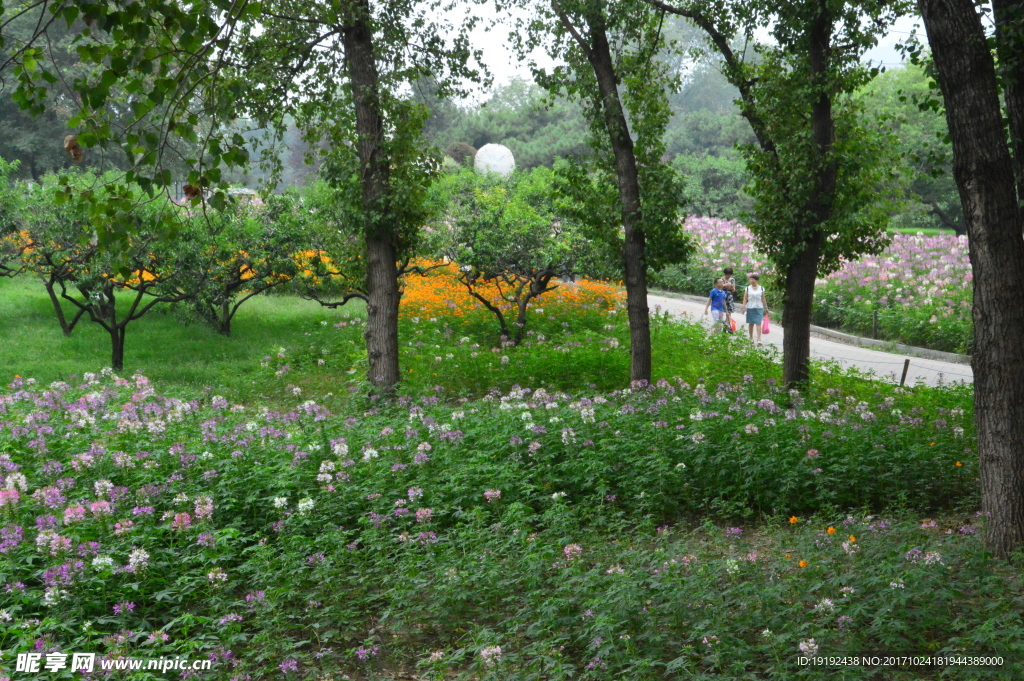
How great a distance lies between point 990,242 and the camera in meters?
4.73

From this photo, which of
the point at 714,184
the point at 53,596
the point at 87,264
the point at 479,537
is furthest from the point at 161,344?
the point at 714,184

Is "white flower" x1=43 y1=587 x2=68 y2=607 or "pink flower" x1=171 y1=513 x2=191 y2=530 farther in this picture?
"pink flower" x1=171 y1=513 x2=191 y2=530

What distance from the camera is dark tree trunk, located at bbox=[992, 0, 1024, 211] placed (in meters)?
5.48

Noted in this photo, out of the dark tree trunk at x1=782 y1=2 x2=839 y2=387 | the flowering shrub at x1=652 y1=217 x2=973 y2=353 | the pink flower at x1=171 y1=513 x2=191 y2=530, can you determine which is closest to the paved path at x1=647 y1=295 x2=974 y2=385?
the flowering shrub at x1=652 y1=217 x2=973 y2=353

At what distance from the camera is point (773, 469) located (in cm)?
636

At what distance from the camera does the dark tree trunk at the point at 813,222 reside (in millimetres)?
9836

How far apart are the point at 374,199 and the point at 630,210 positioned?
352cm

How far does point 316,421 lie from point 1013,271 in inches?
230

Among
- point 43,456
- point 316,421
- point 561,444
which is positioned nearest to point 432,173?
point 316,421

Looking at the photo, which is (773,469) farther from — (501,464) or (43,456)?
(43,456)

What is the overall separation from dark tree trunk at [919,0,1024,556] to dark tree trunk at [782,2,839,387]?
4673 millimetres

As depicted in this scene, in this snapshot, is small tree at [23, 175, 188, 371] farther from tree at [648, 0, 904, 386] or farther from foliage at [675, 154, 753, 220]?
foliage at [675, 154, 753, 220]

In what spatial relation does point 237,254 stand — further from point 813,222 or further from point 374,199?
point 813,222

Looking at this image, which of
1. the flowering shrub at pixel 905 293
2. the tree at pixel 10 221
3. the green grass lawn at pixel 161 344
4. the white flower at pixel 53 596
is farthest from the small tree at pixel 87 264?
the white flower at pixel 53 596
